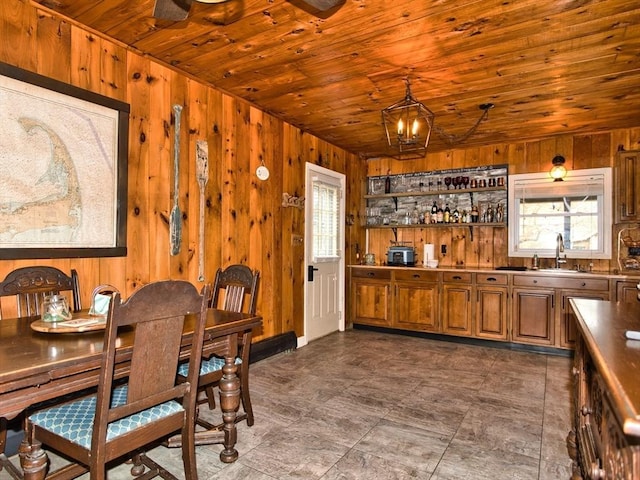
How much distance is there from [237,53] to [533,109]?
293cm

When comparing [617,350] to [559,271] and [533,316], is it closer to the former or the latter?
[533,316]

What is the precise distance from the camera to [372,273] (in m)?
5.49

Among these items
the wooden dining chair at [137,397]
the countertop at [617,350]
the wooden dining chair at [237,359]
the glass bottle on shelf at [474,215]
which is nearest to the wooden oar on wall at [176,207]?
the wooden dining chair at [237,359]

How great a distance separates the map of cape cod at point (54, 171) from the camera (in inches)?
87.9

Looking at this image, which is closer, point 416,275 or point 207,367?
point 207,367

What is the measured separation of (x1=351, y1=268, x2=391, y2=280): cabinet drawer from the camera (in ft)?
17.6

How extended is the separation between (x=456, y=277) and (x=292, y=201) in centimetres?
225

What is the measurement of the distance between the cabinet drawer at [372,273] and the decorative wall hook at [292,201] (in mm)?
1439

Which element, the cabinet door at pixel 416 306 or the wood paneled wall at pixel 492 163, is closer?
the wood paneled wall at pixel 492 163

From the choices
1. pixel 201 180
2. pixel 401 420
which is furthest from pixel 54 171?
pixel 401 420

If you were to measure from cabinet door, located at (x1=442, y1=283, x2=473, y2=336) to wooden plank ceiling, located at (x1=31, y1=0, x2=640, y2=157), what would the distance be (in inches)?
81.4

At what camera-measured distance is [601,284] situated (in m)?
4.18

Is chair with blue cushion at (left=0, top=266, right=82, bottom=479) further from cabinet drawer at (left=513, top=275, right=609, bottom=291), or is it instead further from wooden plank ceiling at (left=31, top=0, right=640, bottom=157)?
cabinet drawer at (left=513, top=275, right=609, bottom=291)

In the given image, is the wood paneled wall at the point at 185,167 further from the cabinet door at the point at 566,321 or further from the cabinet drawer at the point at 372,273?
the cabinet door at the point at 566,321
